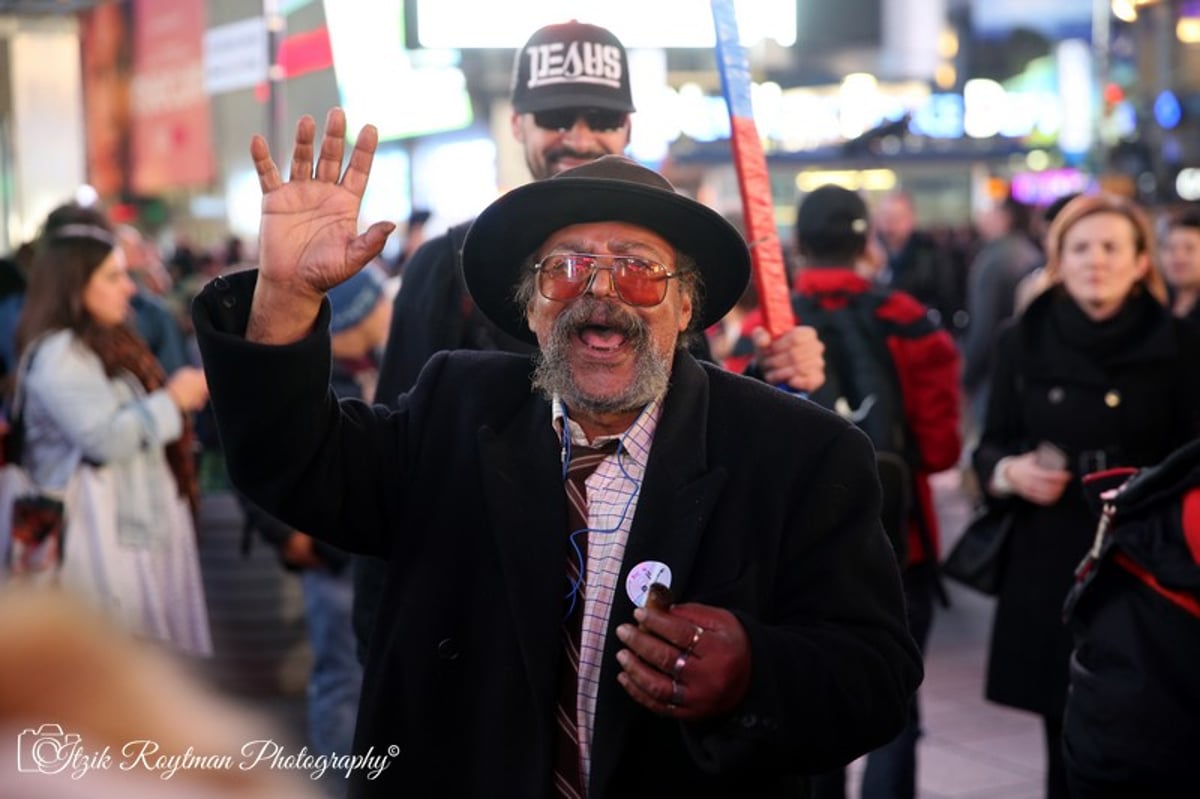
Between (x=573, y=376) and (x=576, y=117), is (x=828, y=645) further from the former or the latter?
(x=576, y=117)

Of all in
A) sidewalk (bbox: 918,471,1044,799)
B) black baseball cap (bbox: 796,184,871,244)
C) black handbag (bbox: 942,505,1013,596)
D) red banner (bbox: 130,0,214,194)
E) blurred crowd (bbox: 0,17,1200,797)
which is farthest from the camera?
red banner (bbox: 130,0,214,194)

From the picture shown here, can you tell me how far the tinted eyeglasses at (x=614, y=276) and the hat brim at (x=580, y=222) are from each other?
7cm

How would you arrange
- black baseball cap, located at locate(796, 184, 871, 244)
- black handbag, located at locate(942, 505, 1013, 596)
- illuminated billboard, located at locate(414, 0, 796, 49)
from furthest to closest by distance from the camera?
illuminated billboard, located at locate(414, 0, 796, 49)
black baseball cap, located at locate(796, 184, 871, 244)
black handbag, located at locate(942, 505, 1013, 596)

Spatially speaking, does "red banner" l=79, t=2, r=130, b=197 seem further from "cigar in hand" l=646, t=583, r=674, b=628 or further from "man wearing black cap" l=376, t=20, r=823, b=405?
"cigar in hand" l=646, t=583, r=674, b=628

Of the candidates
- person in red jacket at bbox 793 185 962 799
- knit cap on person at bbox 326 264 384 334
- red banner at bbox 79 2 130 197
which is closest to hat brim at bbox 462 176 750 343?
person in red jacket at bbox 793 185 962 799

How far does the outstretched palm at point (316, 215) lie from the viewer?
2.63 m

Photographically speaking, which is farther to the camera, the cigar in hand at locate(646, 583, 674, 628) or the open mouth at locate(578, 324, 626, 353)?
the open mouth at locate(578, 324, 626, 353)

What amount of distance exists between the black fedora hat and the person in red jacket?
209 centimetres

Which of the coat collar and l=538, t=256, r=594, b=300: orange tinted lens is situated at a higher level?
l=538, t=256, r=594, b=300: orange tinted lens

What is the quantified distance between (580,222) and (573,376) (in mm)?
284

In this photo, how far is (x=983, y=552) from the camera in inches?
205

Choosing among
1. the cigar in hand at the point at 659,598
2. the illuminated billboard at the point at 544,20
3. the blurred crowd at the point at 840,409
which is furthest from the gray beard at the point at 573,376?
the illuminated billboard at the point at 544,20

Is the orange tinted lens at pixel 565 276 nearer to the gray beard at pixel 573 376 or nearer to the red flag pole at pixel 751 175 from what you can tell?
the gray beard at pixel 573 376

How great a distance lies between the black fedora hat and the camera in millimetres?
2857
